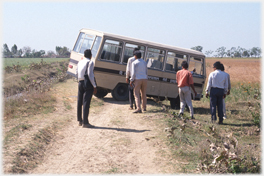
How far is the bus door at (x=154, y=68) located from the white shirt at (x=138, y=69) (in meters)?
3.47

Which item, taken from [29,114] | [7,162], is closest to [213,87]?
[29,114]

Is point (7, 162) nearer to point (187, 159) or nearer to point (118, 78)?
point (187, 159)

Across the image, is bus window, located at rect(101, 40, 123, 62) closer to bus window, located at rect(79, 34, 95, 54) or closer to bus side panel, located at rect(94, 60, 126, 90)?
bus side panel, located at rect(94, 60, 126, 90)

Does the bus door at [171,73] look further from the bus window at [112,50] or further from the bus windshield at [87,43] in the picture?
the bus windshield at [87,43]

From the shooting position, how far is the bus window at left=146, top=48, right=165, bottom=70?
1388 centimetres

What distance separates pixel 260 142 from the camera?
962cm

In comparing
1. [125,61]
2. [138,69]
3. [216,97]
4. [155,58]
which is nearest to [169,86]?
[155,58]

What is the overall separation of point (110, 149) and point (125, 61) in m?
7.03

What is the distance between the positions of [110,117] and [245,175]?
541 centimetres

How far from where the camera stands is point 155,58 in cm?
1402

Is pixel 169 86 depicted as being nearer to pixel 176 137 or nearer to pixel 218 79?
pixel 218 79

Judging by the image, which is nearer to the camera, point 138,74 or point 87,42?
point 138,74

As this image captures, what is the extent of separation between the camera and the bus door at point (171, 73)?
46.5 feet

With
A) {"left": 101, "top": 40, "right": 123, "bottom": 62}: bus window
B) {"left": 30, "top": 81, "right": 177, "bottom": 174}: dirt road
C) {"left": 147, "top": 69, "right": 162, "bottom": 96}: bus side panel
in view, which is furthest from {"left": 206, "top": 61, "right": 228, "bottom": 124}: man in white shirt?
{"left": 101, "top": 40, "right": 123, "bottom": 62}: bus window
